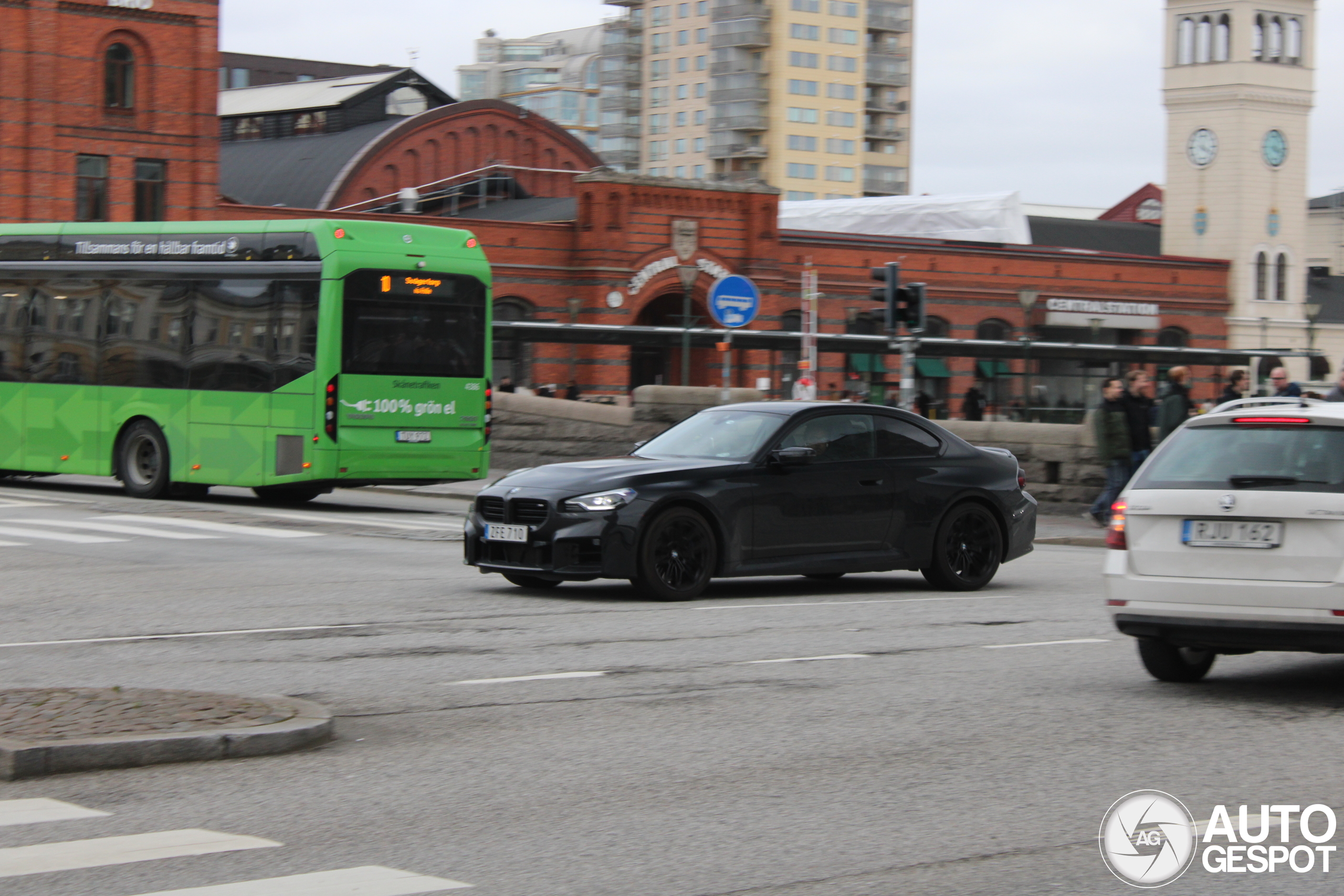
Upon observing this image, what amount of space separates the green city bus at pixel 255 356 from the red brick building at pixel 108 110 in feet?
76.0

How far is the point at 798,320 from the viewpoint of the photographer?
57781 mm

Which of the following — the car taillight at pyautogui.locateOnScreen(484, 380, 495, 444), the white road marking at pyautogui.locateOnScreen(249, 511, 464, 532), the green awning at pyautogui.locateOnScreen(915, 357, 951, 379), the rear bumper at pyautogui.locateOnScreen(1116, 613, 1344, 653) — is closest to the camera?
the rear bumper at pyautogui.locateOnScreen(1116, 613, 1344, 653)

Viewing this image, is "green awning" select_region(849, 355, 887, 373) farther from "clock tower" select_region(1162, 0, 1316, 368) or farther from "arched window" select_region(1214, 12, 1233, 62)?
"arched window" select_region(1214, 12, 1233, 62)

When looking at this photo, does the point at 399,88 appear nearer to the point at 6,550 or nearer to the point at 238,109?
the point at 238,109

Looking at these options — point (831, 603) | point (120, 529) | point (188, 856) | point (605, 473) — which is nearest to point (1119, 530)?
point (831, 603)

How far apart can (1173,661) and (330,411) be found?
1285 centimetres

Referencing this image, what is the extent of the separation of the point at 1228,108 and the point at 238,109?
42613 mm

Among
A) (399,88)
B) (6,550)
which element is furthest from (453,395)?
(399,88)

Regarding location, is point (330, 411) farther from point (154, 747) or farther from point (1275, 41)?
point (1275, 41)

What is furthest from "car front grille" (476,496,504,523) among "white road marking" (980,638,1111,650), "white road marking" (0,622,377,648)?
"white road marking" (980,638,1111,650)

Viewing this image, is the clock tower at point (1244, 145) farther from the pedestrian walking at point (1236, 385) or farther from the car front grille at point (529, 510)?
the car front grille at point (529, 510)

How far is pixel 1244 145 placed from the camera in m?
73.9

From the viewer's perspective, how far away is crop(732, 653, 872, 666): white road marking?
375 inches

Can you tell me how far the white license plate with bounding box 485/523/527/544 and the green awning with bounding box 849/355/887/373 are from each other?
24781 millimetres
